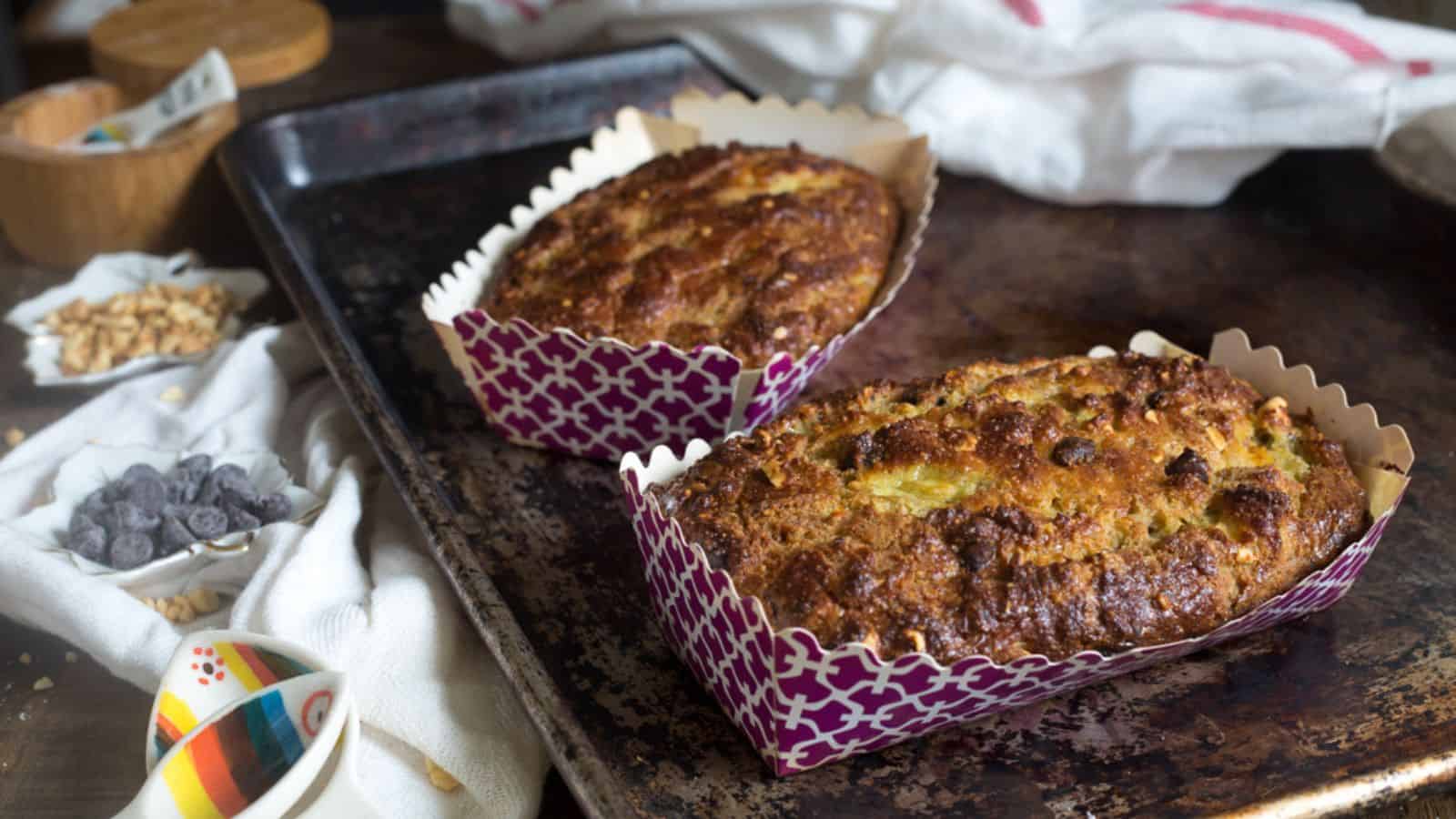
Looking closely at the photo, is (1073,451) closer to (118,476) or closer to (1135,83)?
(1135,83)

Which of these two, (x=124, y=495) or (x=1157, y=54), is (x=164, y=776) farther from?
(x=1157, y=54)

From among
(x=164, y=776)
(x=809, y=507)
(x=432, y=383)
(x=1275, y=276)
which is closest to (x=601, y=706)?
(x=809, y=507)

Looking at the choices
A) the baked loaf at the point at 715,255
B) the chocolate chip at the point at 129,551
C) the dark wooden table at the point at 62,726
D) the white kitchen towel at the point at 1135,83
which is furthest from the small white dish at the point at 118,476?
the white kitchen towel at the point at 1135,83

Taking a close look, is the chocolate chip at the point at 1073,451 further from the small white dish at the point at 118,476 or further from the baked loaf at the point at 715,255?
the small white dish at the point at 118,476

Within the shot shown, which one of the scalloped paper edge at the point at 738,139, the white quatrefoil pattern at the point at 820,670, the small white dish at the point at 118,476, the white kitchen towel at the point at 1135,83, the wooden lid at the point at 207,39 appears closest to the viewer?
the white quatrefoil pattern at the point at 820,670

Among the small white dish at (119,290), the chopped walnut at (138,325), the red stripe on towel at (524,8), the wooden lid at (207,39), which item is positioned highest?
the red stripe on towel at (524,8)

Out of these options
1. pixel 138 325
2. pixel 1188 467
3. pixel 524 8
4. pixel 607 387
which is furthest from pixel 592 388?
pixel 524 8
